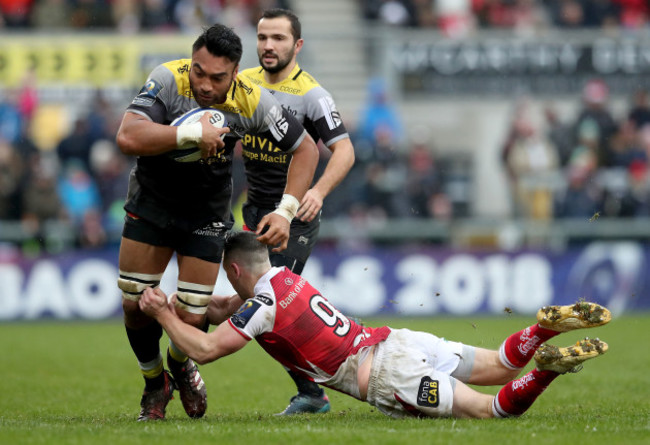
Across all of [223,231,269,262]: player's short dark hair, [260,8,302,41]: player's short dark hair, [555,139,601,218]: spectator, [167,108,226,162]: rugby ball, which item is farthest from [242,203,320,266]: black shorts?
[555,139,601,218]: spectator

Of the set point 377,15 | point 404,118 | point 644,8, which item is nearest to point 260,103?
point 404,118

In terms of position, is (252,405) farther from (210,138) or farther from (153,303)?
(210,138)

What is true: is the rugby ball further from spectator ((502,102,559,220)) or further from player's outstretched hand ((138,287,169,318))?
spectator ((502,102,559,220))

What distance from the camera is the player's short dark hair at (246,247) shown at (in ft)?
25.0

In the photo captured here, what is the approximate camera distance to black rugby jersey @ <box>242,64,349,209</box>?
9.23 m

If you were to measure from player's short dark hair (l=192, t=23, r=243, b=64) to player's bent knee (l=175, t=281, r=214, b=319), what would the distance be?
5.98ft

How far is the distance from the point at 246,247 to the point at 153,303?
32.3 inches

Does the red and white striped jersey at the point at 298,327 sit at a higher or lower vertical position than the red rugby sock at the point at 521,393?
higher

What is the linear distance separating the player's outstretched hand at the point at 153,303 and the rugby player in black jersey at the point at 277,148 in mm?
2017

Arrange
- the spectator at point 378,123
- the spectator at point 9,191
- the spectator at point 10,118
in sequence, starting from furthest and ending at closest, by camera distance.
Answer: the spectator at point 10,118 < the spectator at point 378,123 < the spectator at point 9,191

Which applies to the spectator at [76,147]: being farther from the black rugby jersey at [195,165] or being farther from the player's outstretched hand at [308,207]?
the player's outstretched hand at [308,207]

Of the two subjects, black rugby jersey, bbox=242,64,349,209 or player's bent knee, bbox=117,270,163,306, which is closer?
player's bent knee, bbox=117,270,163,306

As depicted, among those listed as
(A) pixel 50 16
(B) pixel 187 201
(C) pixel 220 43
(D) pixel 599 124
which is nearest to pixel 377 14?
(D) pixel 599 124

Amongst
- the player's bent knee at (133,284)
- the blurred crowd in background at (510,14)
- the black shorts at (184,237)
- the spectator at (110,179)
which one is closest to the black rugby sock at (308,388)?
the black shorts at (184,237)
